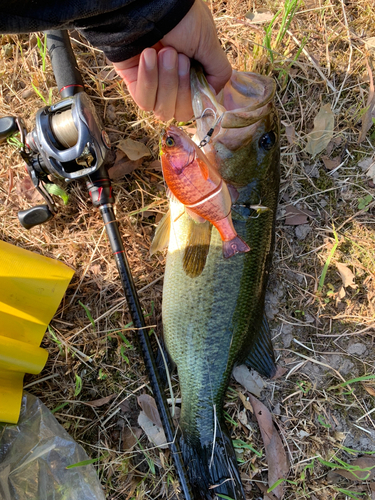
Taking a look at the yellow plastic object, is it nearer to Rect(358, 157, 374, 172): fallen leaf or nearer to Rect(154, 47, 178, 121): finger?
Rect(154, 47, 178, 121): finger

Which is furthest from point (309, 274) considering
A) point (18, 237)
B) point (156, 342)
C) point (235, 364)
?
point (18, 237)

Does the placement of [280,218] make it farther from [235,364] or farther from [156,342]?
[156,342]

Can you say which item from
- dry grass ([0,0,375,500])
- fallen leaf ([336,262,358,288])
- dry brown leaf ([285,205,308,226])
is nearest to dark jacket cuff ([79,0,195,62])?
dry grass ([0,0,375,500])

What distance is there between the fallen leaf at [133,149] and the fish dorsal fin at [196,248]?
737 mm

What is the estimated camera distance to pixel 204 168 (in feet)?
5.28

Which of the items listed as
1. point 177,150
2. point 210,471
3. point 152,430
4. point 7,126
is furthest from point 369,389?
point 7,126

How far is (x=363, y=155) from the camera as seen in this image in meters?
2.71

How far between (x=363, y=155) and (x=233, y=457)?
8.01 ft

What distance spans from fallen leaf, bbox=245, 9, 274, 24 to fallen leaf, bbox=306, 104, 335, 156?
813mm

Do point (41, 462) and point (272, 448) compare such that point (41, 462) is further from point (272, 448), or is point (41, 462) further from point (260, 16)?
point (260, 16)

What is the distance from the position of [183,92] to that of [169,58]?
0.23m

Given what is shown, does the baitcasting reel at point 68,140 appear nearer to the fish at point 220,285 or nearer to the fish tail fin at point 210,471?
the fish at point 220,285

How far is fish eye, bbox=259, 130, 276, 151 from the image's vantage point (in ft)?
6.64

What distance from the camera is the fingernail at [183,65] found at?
1849 millimetres
